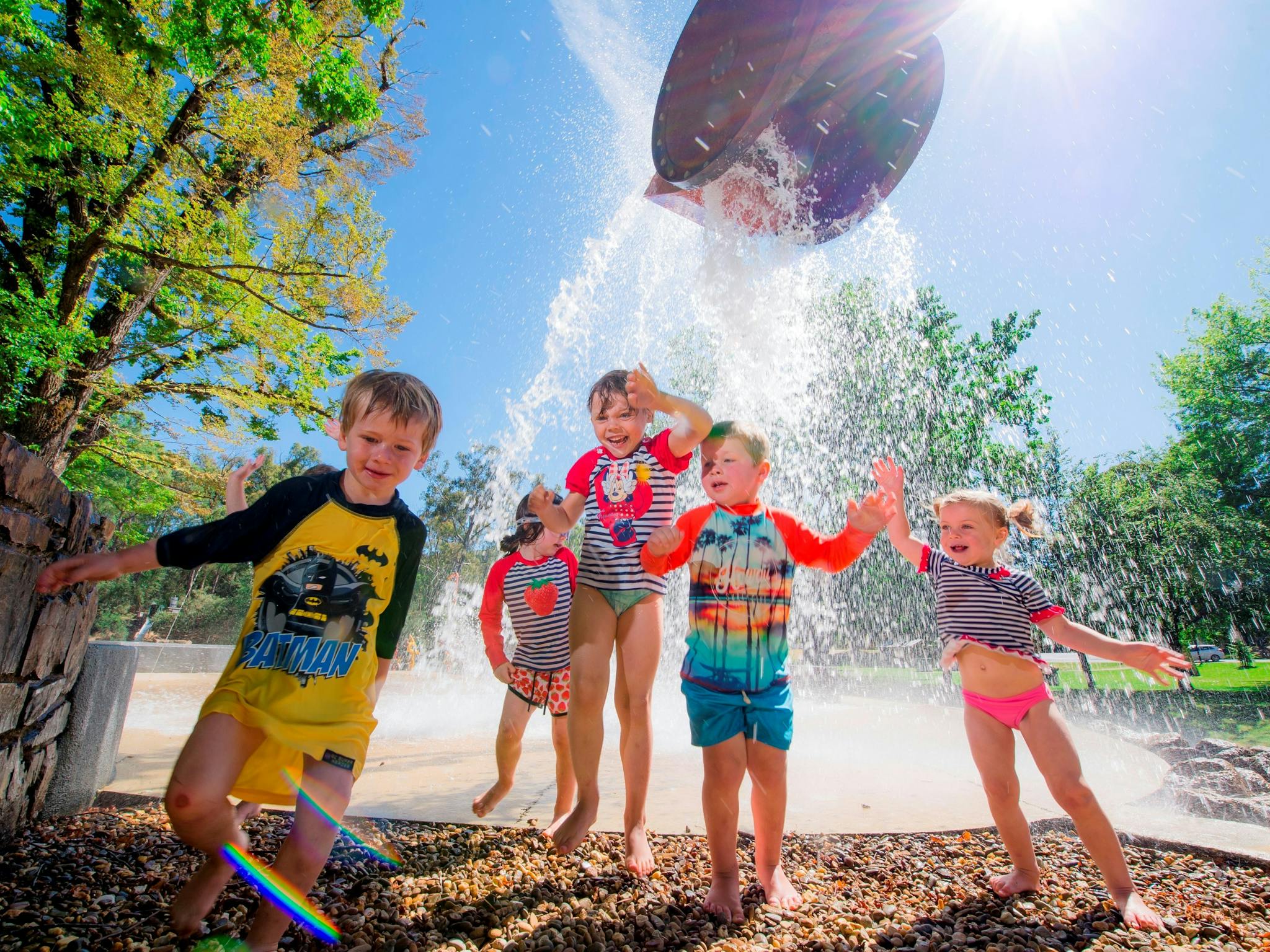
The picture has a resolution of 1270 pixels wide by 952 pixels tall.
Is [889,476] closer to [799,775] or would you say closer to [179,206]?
[799,775]

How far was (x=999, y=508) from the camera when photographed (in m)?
2.96

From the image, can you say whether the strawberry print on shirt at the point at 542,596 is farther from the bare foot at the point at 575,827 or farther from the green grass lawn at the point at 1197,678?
the green grass lawn at the point at 1197,678

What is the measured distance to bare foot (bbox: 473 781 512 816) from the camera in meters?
3.11

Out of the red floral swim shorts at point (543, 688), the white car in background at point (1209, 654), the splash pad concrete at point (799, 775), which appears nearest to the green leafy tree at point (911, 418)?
the splash pad concrete at point (799, 775)

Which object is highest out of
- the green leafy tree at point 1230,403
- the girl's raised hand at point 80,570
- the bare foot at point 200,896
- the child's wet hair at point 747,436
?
the green leafy tree at point 1230,403

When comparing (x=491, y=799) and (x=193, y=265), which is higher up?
(x=193, y=265)

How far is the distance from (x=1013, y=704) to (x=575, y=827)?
5.80 feet

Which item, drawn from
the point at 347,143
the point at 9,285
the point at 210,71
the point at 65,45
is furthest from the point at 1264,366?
the point at 9,285

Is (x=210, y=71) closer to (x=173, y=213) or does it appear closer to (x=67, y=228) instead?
(x=173, y=213)

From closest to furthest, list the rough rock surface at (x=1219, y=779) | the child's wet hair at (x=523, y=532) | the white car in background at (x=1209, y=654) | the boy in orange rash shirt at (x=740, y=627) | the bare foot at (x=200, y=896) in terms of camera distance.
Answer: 1. the bare foot at (x=200, y=896)
2. the boy in orange rash shirt at (x=740, y=627)
3. the child's wet hair at (x=523, y=532)
4. the rough rock surface at (x=1219, y=779)
5. the white car in background at (x=1209, y=654)

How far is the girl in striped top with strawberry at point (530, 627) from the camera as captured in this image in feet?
11.2

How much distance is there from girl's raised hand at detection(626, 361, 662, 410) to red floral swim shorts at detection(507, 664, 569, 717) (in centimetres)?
175

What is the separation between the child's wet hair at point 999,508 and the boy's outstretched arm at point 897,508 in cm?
20

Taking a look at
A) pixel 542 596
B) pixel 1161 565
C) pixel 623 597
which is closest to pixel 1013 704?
pixel 623 597
